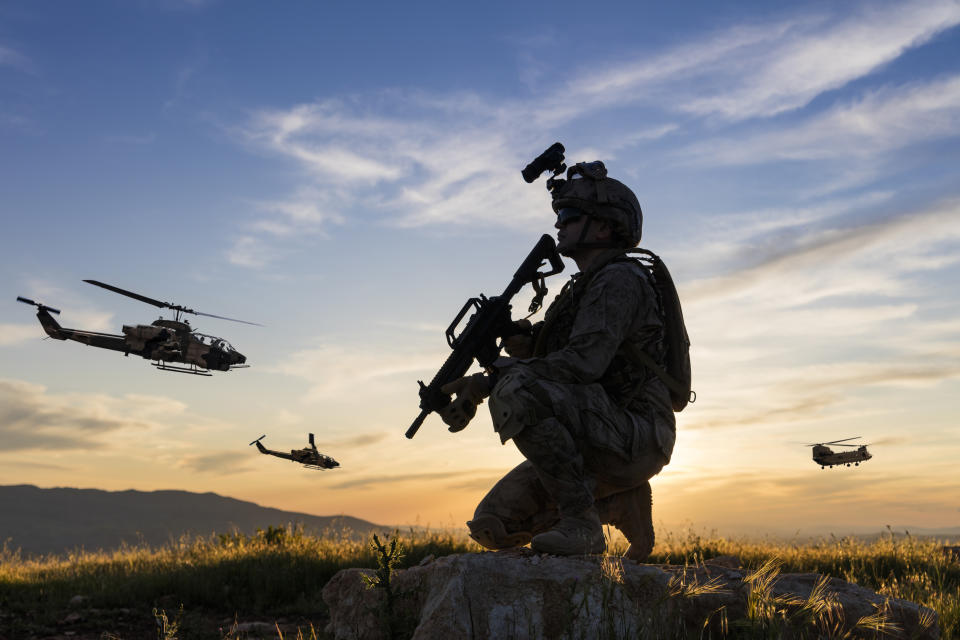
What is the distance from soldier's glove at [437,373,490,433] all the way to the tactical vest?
70cm

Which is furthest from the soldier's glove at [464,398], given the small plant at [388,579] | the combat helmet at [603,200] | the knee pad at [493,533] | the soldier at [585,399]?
the combat helmet at [603,200]

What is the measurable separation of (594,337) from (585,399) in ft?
1.42

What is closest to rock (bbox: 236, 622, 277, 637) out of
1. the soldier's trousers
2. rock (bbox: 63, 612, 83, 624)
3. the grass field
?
the grass field

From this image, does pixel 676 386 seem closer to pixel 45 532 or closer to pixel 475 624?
pixel 475 624

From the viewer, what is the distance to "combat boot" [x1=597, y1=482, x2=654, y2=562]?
5.87 m

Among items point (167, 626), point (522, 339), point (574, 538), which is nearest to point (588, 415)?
point (574, 538)

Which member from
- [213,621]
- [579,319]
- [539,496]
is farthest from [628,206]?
[213,621]

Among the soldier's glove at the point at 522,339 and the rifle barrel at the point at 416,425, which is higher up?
the soldier's glove at the point at 522,339

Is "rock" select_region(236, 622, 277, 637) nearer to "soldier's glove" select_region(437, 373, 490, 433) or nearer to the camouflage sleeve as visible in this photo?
"soldier's glove" select_region(437, 373, 490, 433)

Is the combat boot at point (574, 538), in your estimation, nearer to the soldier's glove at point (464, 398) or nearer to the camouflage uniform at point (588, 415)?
the camouflage uniform at point (588, 415)

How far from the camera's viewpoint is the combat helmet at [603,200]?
5.67m

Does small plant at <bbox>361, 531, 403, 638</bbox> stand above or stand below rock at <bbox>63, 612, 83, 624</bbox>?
above

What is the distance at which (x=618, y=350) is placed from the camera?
213 inches

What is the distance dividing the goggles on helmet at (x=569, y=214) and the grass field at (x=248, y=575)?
12.3ft
